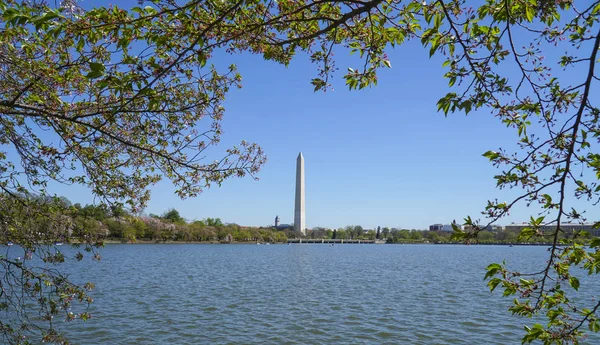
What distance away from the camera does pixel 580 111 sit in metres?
3.30

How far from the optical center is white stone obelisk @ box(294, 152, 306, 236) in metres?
132

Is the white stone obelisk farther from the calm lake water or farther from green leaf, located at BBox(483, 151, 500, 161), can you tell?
green leaf, located at BBox(483, 151, 500, 161)

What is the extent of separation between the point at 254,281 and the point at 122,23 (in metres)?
27.4

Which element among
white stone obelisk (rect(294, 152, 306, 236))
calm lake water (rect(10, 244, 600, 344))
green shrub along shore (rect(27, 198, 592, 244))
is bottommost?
calm lake water (rect(10, 244, 600, 344))

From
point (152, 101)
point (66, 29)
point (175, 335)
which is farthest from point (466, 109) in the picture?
point (175, 335)

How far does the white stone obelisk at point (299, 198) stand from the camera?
5182 inches

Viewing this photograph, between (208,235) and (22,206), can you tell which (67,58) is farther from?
(208,235)

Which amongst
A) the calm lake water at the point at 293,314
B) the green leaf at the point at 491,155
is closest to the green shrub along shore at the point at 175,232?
the green leaf at the point at 491,155

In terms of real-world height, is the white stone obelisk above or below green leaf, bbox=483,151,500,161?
above

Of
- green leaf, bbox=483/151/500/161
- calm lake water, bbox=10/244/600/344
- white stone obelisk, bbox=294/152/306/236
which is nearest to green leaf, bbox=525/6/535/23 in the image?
green leaf, bbox=483/151/500/161

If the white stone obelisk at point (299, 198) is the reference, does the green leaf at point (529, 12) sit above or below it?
below

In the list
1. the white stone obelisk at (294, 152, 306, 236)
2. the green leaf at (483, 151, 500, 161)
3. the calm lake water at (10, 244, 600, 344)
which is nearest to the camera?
the green leaf at (483, 151, 500, 161)

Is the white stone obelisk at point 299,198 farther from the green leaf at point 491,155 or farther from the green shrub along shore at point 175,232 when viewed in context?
the green leaf at point 491,155

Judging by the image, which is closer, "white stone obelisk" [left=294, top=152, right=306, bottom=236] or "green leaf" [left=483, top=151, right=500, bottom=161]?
"green leaf" [left=483, top=151, right=500, bottom=161]
